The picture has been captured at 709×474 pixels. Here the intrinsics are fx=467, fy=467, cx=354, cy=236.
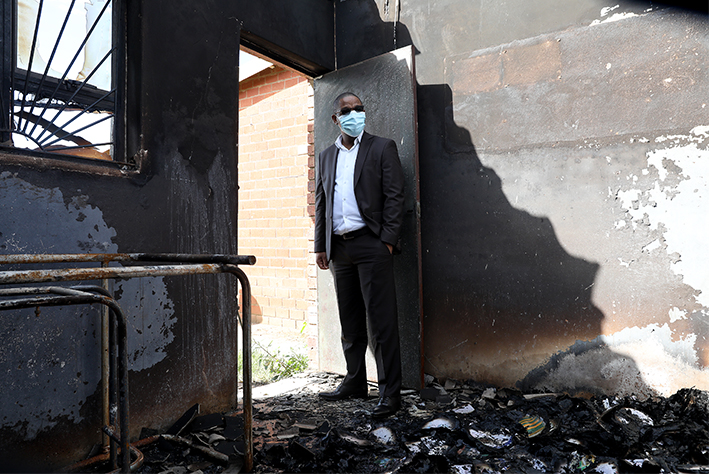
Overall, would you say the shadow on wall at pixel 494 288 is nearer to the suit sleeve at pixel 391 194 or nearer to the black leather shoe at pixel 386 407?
the suit sleeve at pixel 391 194

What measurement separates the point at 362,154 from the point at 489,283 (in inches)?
51.2

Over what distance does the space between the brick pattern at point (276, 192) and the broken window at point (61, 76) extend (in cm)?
282

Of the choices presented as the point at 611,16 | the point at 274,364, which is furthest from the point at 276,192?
the point at 611,16

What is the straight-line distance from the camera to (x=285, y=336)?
17.8 ft

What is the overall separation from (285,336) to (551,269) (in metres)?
3.26

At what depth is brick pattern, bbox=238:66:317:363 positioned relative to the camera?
5.38 meters

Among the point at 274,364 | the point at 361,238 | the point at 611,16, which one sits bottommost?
the point at 274,364

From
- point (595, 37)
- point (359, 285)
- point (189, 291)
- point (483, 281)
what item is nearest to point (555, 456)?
point (483, 281)

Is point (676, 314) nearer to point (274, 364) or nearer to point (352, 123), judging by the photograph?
point (352, 123)

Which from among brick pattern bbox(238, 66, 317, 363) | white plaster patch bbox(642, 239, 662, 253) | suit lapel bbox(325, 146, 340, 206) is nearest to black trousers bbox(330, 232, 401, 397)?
suit lapel bbox(325, 146, 340, 206)

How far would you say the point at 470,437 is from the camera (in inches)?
98.3

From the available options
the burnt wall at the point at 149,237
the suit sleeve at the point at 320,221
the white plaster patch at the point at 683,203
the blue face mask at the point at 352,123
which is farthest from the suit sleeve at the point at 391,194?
the white plaster patch at the point at 683,203

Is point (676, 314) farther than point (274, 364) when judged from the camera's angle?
Result: No

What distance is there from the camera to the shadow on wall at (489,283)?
3.05m
